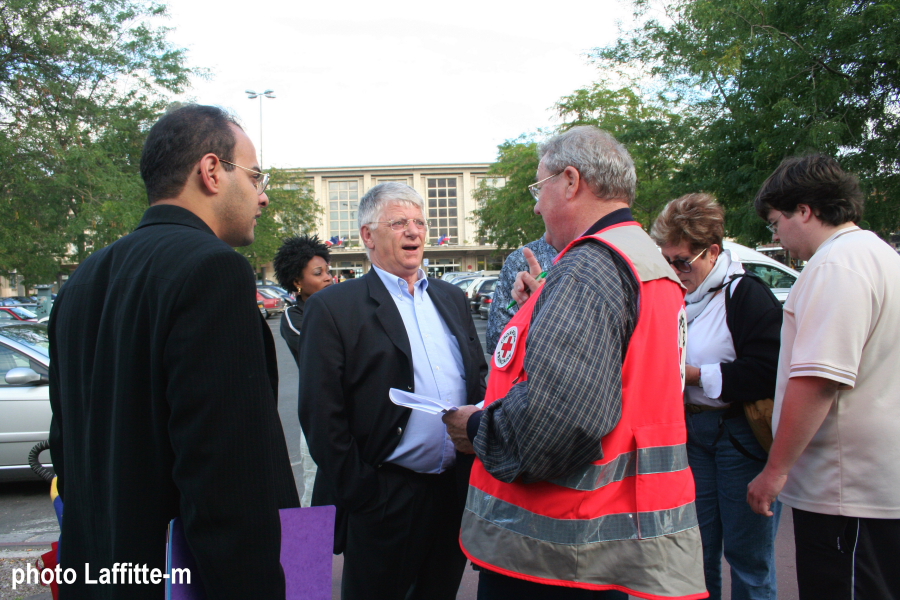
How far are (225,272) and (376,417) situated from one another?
124cm

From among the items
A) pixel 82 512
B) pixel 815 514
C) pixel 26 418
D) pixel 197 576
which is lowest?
pixel 26 418

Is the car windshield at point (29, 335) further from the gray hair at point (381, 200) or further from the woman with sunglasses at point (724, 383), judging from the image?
the woman with sunglasses at point (724, 383)

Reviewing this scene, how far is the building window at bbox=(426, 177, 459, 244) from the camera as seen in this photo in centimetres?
7750

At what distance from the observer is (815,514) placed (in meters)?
2.01

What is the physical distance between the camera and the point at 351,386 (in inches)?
97.4

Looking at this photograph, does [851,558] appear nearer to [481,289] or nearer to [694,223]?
[694,223]

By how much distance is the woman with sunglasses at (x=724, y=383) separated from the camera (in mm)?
2490

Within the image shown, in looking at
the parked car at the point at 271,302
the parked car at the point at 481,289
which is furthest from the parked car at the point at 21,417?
the parked car at the point at 271,302

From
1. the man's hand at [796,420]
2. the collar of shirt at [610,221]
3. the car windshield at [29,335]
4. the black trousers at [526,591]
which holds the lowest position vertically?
the black trousers at [526,591]

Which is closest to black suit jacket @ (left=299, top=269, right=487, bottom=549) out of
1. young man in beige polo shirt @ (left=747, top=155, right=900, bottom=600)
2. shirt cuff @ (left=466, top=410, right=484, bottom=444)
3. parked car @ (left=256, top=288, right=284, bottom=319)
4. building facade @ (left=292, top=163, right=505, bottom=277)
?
shirt cuff @ (left=466, top=410, right=484, bottom=444)

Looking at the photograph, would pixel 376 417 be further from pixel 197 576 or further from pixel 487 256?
pixel 487 256

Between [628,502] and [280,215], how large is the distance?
39.5 metres

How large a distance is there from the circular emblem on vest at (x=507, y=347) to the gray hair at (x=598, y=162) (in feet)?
1.70

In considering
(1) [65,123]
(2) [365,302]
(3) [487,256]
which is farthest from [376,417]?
(3) [487,256]
